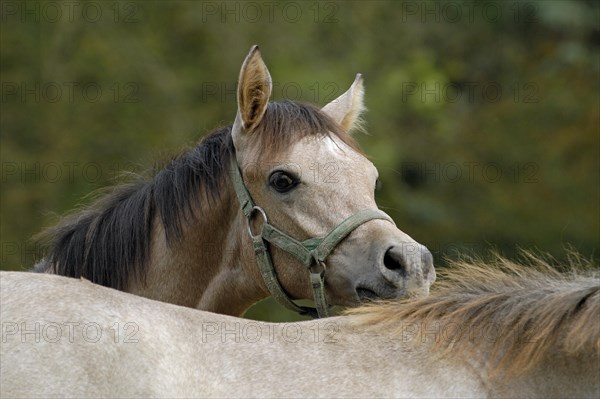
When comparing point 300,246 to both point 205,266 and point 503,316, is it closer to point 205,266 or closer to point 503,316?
point 205,266

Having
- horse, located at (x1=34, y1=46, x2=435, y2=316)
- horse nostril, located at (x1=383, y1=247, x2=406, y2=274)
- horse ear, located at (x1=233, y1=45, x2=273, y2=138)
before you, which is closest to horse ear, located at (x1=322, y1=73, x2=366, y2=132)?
horse, located at (x1=34, y1=46, x2=435, y2=316)

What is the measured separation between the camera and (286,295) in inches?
223

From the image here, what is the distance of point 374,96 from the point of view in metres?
21.1

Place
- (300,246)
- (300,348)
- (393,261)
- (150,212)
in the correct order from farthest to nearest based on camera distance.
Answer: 1. (150,212)
2. (300,246)
3. (393,261)
4. (300,348)

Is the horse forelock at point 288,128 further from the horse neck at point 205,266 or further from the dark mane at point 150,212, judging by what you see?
the horse neck at point 205,266

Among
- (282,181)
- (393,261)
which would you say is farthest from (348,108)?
(393,261)

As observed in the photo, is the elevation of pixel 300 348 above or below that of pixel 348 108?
below

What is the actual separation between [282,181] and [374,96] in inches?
616

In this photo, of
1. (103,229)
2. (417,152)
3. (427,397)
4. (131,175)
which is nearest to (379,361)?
(427,397)

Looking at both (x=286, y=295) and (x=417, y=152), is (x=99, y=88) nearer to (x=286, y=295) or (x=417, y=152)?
(x=417, y=152)

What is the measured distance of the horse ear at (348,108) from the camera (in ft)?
21.5

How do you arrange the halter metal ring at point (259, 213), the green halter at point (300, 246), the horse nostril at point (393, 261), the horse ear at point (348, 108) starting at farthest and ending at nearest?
1. the horse ear at point (348, 108)
2. the halter metal ring at point (259, 213)
3. the green halter at point (300, 246)
4. the horse nostril at point (393, 261)

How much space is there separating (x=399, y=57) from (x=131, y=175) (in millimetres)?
17095

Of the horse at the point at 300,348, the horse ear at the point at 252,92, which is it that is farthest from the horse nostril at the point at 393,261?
the horse ear at the point at 252,92
